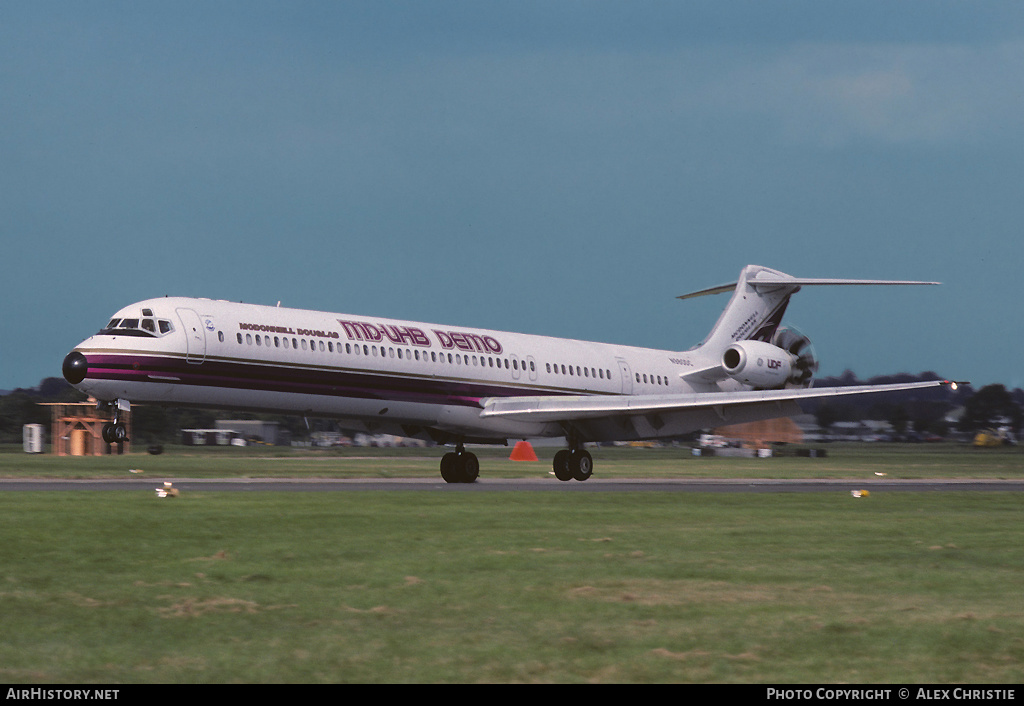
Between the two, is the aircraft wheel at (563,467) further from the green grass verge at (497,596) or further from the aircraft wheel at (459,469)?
the green grass verge at (497,596)

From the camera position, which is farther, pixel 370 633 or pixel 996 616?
pixel 996 616

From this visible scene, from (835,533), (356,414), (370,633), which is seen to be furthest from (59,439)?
(370,633)

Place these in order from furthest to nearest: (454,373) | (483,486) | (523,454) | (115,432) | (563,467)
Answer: (523,454) → (563,467) → (454,373) → (483,486) → (115,432)

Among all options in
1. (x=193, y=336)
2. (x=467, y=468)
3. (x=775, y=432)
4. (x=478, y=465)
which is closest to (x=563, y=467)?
(x=478, y=465)

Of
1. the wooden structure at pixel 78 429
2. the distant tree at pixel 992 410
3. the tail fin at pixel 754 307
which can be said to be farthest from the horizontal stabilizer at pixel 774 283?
the distant tree at pixel 992 410

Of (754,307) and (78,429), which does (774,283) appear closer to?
(754,307)

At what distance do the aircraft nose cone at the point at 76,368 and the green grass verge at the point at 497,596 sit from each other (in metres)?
8.31

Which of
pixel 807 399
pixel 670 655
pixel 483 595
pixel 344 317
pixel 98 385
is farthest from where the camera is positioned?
pixel 807 399

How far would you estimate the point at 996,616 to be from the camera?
1198cm

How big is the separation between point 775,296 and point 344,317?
2009 centimetres

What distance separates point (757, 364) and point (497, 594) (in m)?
33.6

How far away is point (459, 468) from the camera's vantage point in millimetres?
39281

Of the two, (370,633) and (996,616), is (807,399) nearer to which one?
(996,616)
